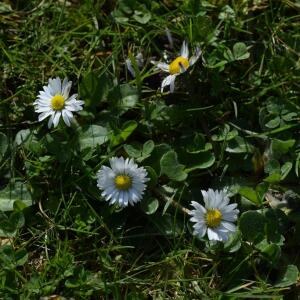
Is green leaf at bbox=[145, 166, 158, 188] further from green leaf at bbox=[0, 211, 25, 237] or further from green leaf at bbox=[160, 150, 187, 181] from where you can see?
green leaf at bbox=[0, 211, 25, 237]

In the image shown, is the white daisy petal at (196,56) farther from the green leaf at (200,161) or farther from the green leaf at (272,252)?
the green leaf at (272,252)

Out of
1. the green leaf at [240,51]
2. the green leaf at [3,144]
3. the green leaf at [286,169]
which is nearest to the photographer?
the green leaf at [286,169]

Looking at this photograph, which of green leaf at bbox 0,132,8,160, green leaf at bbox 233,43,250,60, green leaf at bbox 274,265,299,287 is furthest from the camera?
green leaf at bbox 233,43,250,60

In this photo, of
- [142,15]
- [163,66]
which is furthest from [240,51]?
[142,15]

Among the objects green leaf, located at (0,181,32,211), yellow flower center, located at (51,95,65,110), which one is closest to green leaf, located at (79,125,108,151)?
yellow flower center, located at (51,95,65,110)

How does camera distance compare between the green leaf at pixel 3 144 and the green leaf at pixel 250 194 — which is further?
the green leaf at pixel 3 144

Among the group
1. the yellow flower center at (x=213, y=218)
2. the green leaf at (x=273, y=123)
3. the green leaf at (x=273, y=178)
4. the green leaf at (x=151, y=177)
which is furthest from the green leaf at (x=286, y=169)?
the green leaf at (x=151, y=177)

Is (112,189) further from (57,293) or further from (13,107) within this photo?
(13,107)
